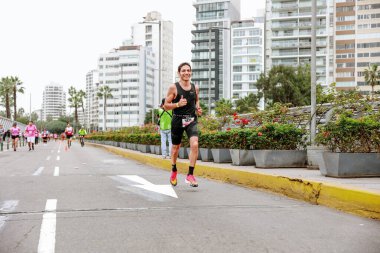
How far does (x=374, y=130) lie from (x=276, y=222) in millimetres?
3381

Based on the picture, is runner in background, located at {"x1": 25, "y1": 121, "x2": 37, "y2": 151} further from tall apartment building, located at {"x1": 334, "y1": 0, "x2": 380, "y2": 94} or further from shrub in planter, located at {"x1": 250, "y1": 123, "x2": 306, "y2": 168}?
tall apartment building, located at {"x1": 334, "y1": 0, "x2": 380, "y2": 94}

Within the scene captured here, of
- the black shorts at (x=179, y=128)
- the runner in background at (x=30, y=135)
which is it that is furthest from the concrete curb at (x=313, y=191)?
the runner in background at (x=30, y=135)

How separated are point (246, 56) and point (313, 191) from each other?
117 m

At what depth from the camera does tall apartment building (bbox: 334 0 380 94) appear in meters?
99.2

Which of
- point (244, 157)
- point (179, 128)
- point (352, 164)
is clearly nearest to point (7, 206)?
point (179, 128)

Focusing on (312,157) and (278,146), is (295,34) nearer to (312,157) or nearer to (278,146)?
(278,146)

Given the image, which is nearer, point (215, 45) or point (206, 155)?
point (206, 155)

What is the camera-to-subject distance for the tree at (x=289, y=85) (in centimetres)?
5381

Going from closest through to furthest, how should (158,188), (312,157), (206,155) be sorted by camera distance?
1. (158,188)
2. (312,157)
3. (206,155)

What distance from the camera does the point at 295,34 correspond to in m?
100

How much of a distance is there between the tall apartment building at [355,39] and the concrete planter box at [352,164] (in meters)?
95.4

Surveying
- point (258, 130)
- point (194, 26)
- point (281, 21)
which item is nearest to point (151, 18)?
point (194, 26)

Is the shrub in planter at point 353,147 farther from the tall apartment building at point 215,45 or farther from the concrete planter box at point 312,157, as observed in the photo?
the tall apartment building at point 215,45

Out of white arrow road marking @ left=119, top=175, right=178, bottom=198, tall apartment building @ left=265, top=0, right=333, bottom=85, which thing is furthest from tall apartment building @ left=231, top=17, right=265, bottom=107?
white arrow road marking @ left=119, top=175, right=178, bottom=198
